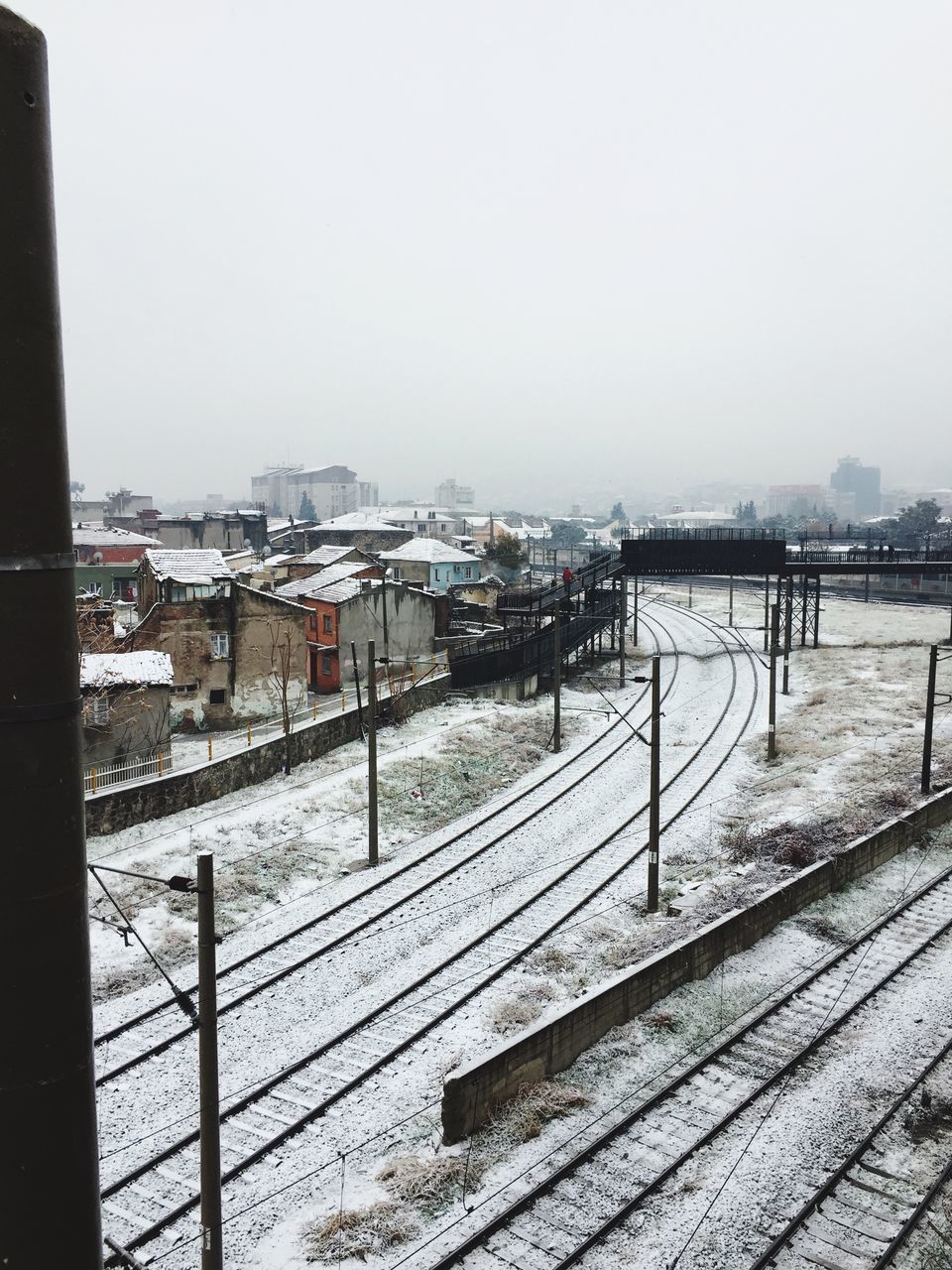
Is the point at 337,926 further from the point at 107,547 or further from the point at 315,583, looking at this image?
the point at 107,547

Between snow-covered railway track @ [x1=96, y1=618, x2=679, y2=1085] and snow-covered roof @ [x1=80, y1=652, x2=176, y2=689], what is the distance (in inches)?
422

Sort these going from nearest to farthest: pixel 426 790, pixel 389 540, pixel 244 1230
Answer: pixel 244 1230, pixel 426 790, pixel 389 540

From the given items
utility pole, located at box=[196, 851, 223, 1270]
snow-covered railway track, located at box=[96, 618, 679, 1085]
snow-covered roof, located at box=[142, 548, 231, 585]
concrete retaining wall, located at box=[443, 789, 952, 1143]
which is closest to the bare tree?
snow-covered roof, located at box=[142, 548, 231, 585]

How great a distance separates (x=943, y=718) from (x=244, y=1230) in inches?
1317

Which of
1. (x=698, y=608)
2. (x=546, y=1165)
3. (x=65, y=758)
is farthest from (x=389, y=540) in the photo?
(x=65, y=758)

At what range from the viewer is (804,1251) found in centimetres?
1041

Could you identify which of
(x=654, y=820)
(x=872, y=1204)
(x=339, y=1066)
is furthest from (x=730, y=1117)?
(x=654, y=820)

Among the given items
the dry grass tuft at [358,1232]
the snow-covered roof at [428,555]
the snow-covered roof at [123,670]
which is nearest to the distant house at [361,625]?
the snow-covered roof at [123,670]

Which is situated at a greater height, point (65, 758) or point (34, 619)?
point (34, 619)

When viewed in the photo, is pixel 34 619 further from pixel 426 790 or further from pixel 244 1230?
pixel 426 790

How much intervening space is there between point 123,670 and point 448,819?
35.5ft

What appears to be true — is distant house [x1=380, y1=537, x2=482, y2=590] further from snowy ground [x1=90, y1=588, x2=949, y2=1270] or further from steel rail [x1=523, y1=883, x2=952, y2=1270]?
steel rail [x1=523, y1=883, x2=952, y2=1270]

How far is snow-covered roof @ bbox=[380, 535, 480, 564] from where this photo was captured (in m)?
75.2

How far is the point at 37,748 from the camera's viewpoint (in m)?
4.25
